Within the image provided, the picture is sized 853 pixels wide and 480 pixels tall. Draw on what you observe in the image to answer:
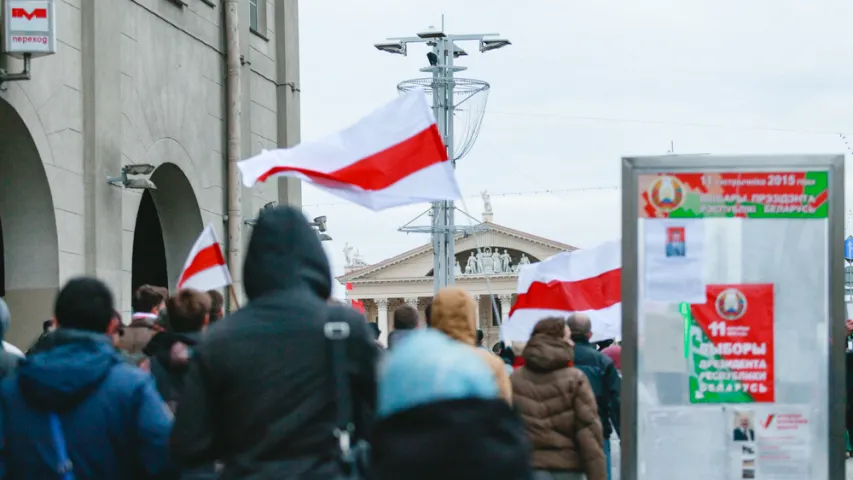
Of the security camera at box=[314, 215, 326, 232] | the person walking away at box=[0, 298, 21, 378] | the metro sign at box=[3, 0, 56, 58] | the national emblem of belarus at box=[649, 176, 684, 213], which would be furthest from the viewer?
the security camera at box=[314, 215, 326, 232]

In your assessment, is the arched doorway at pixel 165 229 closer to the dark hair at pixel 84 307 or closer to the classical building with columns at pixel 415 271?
the dark hair at pixel 84 307

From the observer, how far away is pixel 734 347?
6887mm

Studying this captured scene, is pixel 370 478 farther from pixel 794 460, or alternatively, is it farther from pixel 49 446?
pixel 794 460

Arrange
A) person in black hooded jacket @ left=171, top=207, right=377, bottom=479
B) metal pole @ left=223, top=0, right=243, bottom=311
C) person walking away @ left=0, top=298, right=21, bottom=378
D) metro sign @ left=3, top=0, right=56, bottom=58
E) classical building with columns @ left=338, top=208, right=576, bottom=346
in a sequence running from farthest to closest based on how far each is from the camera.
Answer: classical building with columns @ left=338, top=208, right=576, bottom=346 < metal pole @ left=223, top=0, right=243, bottom=311 < metro sign @ left=3, top=0, right=56, bottom=58 < person walking away @ left=0, top=298, right=21, bottom=378 < person in black hooded jacket @ left=171, top=207, right=377, bottom=479

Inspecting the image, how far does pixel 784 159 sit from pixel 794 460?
1.48m

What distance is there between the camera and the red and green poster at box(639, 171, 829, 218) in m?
6.89

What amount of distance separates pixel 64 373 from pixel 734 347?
134 inches

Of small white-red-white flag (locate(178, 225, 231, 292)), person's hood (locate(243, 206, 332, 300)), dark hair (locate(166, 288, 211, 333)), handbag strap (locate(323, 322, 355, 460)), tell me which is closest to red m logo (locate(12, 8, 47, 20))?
small white-red-white flag (locate(178, 225, 231, 292))

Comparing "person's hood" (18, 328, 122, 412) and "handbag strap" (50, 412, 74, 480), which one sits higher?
"person's hood" (18, 328, 122, 412)

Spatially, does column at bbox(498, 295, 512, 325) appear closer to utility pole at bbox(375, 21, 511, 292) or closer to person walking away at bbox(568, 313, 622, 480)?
utility pole at bbox(375, 21, 511, 292)

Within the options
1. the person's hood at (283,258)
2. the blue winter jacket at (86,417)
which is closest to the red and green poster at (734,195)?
the person's hood at (283,258)

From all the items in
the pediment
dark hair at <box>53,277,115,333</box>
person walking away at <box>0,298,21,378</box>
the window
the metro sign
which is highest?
the window

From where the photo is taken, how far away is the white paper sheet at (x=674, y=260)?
6902mm

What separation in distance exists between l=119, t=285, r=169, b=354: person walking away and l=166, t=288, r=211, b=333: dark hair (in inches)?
23.3
